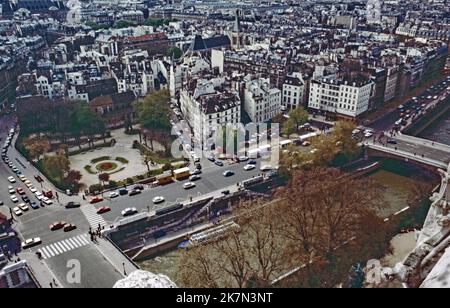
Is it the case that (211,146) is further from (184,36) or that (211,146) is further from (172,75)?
(184,36)

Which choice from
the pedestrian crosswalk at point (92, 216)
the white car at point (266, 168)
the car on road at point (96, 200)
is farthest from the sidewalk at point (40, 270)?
the white car at point (266, 168)

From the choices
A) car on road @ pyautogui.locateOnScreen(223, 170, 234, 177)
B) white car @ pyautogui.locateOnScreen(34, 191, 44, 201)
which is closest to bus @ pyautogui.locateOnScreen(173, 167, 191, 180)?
car on road @ pyautogui.locateOnScreen(223, 170, 234, 177)

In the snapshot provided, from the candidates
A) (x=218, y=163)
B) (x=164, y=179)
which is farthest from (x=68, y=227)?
(x=218, y=163)

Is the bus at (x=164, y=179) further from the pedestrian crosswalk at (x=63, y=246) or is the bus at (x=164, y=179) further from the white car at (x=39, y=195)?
the white car at (x=39, y=195)

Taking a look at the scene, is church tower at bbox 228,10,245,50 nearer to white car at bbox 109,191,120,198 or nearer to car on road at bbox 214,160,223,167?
car on road at bbox 214,160,223,167

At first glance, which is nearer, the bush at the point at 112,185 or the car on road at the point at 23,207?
the car on road at the point at 23,207
